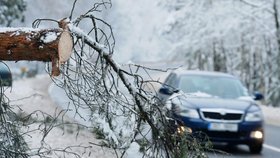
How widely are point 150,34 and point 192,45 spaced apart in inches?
407

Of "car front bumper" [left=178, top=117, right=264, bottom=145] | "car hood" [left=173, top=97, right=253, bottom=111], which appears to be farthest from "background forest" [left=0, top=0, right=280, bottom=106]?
"car front bumper" [left=178, top=117, right=264, bottom=145]

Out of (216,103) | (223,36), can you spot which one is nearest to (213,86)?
(216,103)

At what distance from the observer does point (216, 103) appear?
40.0ft

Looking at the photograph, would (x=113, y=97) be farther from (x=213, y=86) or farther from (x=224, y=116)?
(x=213, y=86)

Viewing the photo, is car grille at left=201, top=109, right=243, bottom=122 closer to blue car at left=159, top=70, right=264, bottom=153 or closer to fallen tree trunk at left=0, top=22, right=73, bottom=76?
blue car at left=159, top=70, right=264, bottom=153

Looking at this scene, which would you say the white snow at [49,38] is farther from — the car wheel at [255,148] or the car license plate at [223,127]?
the car wheel at [255,148]

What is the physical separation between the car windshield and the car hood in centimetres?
36

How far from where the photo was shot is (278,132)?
18.1 meters

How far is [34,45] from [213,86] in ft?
27.2

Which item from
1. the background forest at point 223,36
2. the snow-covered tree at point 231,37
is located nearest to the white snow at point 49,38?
the background forest at point 223,36

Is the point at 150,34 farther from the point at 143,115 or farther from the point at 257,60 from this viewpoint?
the point at 143,115

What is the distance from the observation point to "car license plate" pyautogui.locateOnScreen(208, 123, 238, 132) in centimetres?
1178

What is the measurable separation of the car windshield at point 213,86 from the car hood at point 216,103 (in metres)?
0.36

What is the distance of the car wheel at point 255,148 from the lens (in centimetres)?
1230
